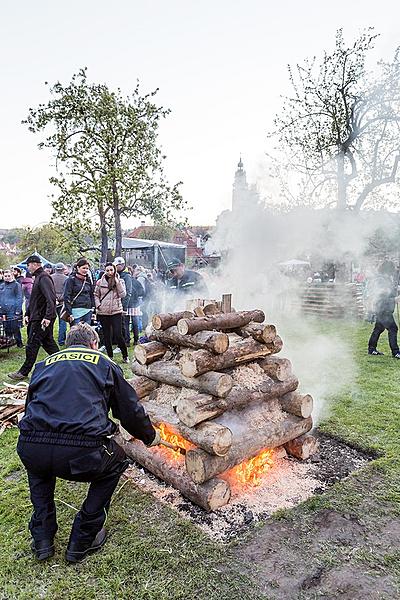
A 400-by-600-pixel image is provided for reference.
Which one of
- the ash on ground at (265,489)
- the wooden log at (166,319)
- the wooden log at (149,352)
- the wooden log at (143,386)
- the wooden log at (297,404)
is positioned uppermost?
the wooden log at (166,319)

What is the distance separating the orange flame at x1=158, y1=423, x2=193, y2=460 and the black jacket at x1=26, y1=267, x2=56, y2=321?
3.61 metres

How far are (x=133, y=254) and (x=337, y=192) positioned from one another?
501 inches

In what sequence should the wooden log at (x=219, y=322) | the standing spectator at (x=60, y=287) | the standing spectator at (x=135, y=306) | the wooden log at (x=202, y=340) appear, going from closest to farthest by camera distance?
the wooden log at (x=202, y=340) → the wooden log at (x=219, y=322) → the standing spectator at (x=135, y=306) → the standing spectator at (x=60, y=287)

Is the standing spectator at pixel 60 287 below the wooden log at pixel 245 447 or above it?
above

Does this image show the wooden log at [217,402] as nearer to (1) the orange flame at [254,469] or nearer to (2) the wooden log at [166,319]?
(1) the orange flame at [254,469]

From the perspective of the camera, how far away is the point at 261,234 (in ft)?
25.5

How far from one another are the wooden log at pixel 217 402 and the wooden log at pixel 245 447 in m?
0.24

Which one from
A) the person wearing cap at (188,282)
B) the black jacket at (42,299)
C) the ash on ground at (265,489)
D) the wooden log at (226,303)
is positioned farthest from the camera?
the person wearing cap at (188,282)

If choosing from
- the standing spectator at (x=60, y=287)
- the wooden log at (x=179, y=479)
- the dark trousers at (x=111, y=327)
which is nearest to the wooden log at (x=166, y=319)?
the wooden log at (x=179, y=479)

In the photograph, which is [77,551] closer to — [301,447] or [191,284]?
[301,447]

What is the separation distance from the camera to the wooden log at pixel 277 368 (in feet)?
13.6

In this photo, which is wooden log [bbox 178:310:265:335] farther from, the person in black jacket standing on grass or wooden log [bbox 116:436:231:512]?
the person in black jacket standing on grass

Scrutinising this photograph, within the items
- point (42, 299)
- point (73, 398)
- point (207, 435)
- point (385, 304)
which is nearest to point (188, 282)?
point (42, 299)

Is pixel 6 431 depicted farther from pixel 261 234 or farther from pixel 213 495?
pixel 261 234
